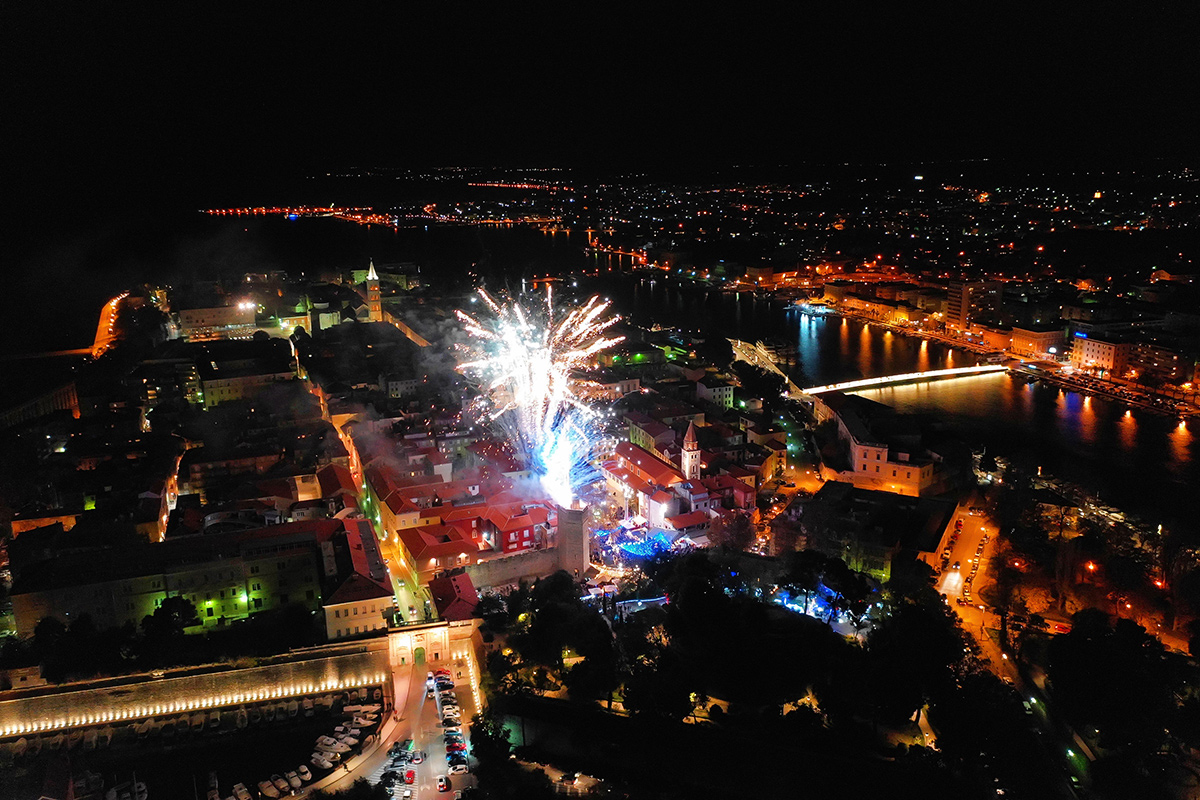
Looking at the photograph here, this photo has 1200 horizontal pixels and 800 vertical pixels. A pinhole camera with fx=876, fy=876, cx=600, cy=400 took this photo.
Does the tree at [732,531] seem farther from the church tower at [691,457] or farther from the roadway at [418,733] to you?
the roadway at [418,733]

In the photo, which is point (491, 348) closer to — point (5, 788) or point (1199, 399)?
point (5, 788)

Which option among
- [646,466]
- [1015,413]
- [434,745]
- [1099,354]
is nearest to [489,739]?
[434,745]

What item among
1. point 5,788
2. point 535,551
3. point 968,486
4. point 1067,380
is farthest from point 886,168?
point 5,788

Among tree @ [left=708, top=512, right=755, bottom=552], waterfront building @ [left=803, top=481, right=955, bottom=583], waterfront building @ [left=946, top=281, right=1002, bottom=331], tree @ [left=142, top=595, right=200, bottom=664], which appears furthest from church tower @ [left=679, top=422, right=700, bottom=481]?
waterfront building @ [left=946, top=281, right=1002, bottom=331]

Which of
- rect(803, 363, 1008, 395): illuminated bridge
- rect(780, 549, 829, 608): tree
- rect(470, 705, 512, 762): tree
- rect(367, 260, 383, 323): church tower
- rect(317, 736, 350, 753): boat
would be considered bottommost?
rect(317, 736, 350, 753): boat

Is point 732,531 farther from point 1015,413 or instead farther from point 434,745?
point 1015,413

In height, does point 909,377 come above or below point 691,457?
below

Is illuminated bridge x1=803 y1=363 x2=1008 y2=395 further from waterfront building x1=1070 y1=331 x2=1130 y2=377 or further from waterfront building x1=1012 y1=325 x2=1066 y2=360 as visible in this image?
waterfront building x1=1070 y1=331 x2=1130 y2=377
